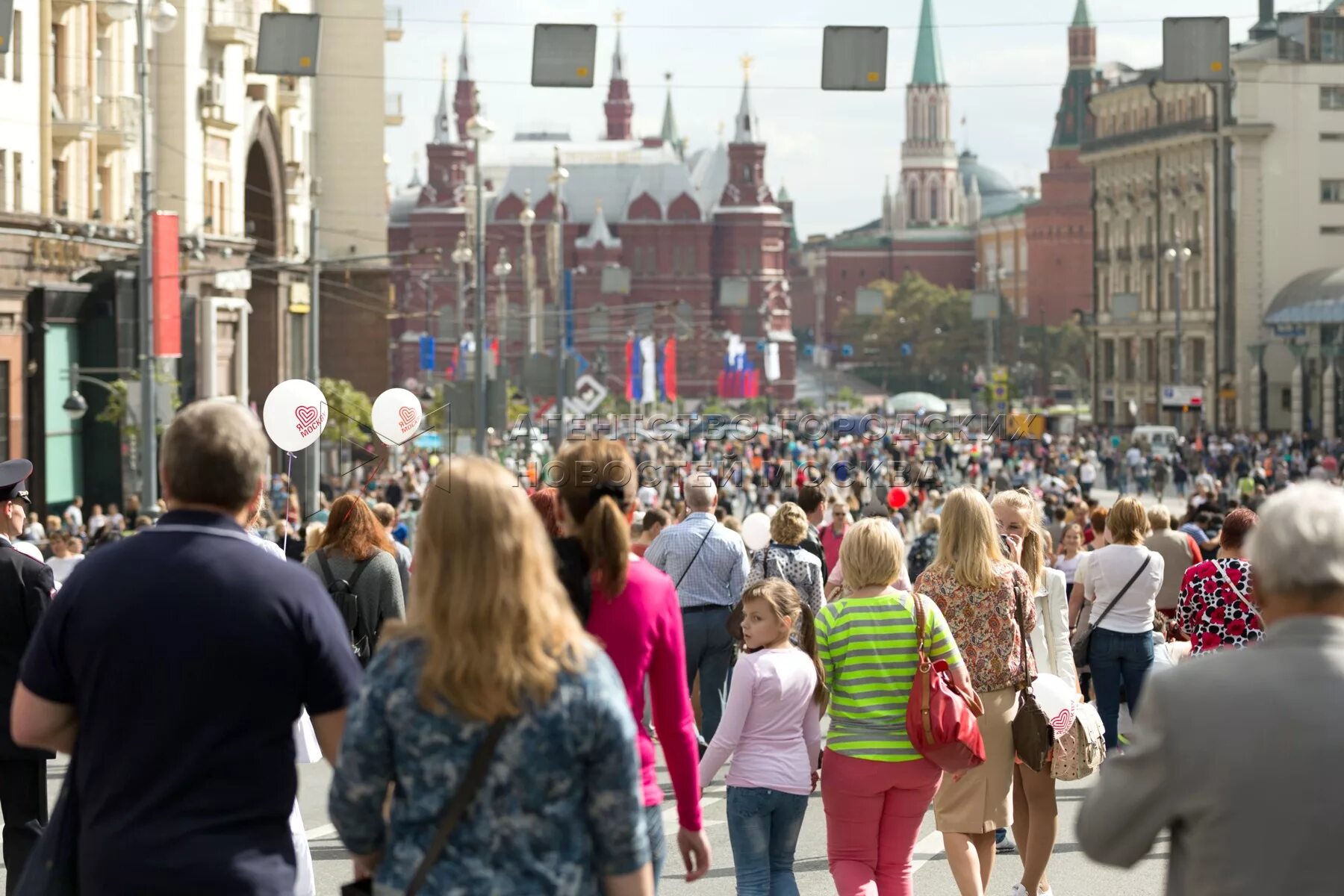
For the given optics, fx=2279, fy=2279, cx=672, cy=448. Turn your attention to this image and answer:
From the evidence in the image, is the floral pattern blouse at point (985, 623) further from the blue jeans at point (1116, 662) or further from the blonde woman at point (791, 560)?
the blue jeans at point (1116, 662)

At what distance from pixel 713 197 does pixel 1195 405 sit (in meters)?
96.0

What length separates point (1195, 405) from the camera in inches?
2810

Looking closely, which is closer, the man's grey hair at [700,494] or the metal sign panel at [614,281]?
the man's grey hair at [700,494]

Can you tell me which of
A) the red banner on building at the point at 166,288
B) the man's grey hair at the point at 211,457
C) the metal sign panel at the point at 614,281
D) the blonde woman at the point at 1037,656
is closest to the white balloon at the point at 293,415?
the blonde woman at the point at 1037,656

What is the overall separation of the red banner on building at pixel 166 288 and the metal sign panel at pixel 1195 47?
55.1 ft

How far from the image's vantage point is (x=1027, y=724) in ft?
26.5

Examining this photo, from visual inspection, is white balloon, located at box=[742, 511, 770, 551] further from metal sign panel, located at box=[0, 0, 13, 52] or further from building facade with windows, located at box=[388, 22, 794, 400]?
building facade with windows, located at box=[388, 22, 794, 400]

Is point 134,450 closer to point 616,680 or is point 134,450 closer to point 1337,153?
point 616,680

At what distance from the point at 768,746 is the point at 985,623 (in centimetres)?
128

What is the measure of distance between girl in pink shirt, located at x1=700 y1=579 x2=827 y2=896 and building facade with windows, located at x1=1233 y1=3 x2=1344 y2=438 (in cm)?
7872

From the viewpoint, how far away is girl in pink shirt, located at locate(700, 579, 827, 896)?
7094 millimetres

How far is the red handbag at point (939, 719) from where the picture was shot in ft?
23.0

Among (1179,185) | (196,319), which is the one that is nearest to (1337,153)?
(1179,185)

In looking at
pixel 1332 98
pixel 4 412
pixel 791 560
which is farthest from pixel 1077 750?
pixel 1332 98
